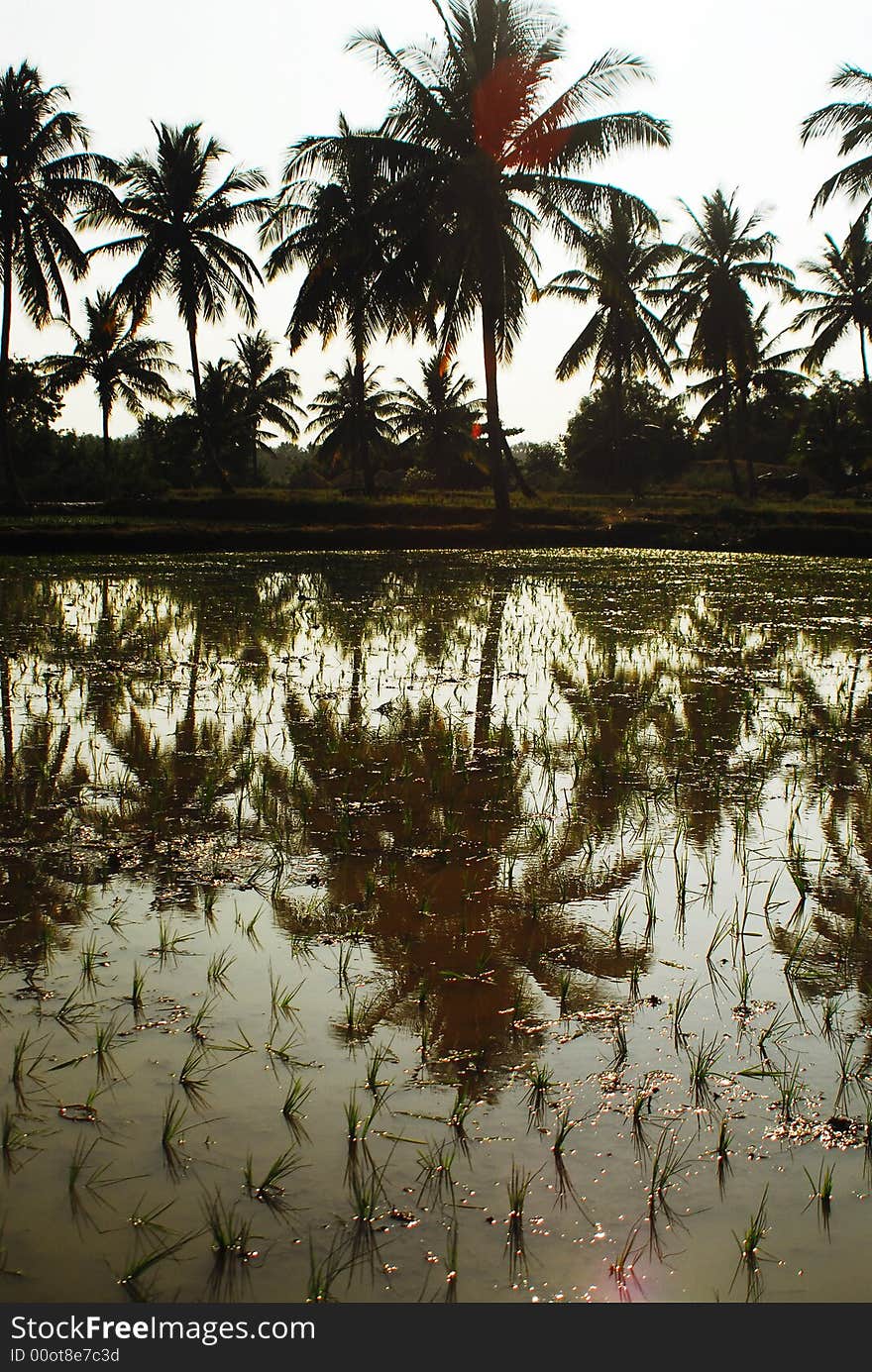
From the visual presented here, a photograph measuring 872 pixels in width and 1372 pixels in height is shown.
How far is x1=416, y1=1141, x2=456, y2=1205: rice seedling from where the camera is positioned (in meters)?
2.01

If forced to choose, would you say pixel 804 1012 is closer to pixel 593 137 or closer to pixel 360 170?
pixel 593 137

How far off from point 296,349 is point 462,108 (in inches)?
202

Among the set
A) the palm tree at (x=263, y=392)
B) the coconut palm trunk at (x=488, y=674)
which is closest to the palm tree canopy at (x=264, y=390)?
the palm tree at (x=263, y=392)

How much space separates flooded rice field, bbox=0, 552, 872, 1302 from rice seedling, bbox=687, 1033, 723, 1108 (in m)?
0.01

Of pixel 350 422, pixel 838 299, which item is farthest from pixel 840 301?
pixel 350 422

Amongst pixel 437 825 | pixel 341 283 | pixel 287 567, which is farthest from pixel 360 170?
pixel 437 825

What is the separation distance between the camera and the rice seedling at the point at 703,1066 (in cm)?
235

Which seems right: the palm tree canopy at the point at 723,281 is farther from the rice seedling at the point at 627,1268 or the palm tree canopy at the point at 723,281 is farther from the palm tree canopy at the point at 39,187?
A: the rice seedling at the point at 627,1268

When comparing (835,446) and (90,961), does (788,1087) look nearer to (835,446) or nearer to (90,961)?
(90,961)

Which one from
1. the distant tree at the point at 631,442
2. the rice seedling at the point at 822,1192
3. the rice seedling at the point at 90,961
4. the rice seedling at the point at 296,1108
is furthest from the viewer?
the distant tree at the point at 631,442

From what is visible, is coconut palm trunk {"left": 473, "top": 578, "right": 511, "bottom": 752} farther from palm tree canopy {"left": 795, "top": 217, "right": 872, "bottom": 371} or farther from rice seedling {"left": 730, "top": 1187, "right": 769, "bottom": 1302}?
palm tree canopy {"left": 795, "top": 217, "right": 872, "bottom": 371}

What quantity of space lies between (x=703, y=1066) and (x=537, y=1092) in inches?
A: 14.1

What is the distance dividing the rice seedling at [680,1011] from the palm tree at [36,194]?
22.5 metres

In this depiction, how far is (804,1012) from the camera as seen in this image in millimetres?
2764
